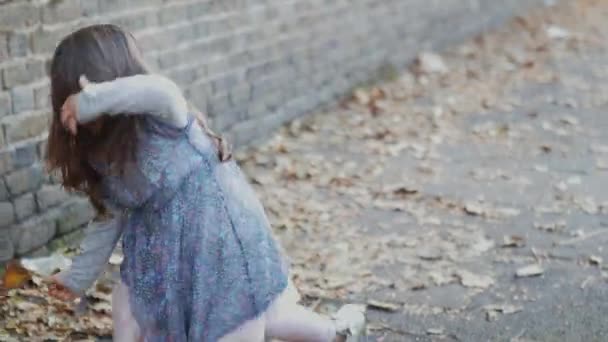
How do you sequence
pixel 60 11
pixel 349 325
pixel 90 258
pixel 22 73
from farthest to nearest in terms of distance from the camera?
pixel 60 11 → pixel 22 73 → pixel 349 325 → pixel 90 258

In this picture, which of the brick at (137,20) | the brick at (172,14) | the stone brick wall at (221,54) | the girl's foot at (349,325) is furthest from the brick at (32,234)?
the girl's foot at (349,325)

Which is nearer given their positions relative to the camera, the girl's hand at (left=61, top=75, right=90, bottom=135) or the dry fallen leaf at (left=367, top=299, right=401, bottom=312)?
the girl's hand at (left=61, top=75, right=90, bottom=135)

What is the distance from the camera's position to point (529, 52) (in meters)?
10.9

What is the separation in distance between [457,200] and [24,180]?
2.40m

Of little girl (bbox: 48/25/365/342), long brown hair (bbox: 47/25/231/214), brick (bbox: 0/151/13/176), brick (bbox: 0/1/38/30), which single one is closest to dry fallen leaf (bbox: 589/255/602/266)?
little girl (bbox: 48/25/365/342)

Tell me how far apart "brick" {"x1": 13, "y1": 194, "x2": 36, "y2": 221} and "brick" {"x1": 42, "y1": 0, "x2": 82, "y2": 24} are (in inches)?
32.2

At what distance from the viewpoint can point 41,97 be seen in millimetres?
5301

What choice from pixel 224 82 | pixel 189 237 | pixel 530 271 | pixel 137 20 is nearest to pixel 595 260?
pixel 530 271

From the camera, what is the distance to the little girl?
3385 mm

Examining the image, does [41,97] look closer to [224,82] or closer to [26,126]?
[26,126]

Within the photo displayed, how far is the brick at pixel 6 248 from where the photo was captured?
16.6 feet

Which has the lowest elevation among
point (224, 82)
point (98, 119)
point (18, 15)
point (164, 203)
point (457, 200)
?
point (457, 200)

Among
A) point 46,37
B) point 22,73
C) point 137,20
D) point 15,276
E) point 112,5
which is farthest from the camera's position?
point 137,20

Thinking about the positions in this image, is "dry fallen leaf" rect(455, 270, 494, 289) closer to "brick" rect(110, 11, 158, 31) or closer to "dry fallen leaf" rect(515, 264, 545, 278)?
"dry fallen leaf" rect(515, 264, 545, 278)
